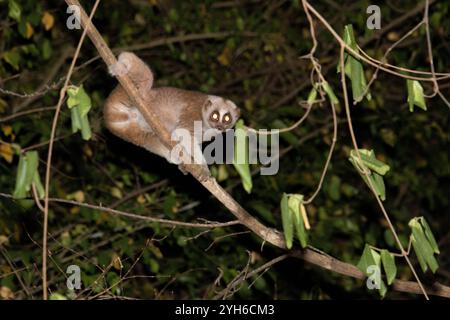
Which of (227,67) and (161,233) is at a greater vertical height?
(227,67)

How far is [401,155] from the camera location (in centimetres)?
865

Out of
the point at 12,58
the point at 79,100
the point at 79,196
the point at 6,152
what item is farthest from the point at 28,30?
the point at 79,100

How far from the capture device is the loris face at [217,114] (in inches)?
226

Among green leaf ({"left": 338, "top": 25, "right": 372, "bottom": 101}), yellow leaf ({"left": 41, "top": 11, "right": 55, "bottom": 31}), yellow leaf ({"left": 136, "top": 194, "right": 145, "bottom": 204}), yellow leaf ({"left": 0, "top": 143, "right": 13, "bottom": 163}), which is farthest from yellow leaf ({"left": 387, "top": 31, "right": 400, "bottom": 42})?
green leaf ({"left": 338, "top": 25, "right": 372, "bottom": 101})

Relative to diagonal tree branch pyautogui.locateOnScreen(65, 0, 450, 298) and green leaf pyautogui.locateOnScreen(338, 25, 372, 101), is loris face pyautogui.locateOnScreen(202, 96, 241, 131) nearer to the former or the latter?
diagonal tree branch pyautogui.locateOnScreen(65, 0, 450, 298)

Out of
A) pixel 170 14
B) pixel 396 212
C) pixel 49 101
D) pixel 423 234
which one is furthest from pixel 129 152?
pixel 423 234

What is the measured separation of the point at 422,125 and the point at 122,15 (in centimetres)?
373

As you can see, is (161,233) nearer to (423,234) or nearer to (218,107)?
(218,107)

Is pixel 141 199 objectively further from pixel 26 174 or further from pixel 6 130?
pixel 26 174

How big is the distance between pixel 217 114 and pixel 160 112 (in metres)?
0.47

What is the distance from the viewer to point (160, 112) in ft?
18.5

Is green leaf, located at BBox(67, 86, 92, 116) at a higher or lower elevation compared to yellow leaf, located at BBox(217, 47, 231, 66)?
lower

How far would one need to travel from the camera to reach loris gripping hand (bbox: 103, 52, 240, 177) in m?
5.34

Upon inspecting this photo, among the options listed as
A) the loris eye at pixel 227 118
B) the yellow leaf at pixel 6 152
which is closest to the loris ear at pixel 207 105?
the loris eye at pixel 227 118
